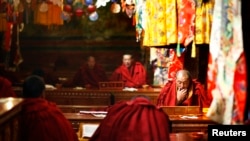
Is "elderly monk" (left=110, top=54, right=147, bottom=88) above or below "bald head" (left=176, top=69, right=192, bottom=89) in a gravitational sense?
below

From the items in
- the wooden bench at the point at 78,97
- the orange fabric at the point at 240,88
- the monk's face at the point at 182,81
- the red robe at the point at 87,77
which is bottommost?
the wooden bench at the point at 78,97

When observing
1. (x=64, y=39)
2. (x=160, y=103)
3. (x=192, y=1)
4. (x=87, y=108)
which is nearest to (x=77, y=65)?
(x=64, y=39)

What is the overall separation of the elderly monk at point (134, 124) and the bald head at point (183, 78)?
2.21 metres

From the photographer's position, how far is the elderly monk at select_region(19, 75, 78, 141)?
14.8 feet

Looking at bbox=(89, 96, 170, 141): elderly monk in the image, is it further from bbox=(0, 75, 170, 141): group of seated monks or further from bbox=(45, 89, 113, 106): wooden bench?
bbox=(45, 89, 113, 106): wooden bench

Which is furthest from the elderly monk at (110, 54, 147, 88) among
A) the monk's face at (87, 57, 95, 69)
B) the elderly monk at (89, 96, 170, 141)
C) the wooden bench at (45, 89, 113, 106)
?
the elderly monk at (89, 96, 170, 141)

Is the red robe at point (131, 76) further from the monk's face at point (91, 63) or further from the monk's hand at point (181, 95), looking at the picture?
the monk's hand at point (181, 95)

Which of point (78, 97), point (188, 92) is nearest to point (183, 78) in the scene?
point (188, 92)

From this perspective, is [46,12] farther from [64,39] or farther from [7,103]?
[7,103]

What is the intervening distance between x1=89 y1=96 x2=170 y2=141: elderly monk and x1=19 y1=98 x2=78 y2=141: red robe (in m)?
A: 0.51

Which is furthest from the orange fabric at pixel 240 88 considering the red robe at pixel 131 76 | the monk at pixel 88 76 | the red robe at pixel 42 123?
the monk at pixel 88 76

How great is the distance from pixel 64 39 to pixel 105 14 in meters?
1.40

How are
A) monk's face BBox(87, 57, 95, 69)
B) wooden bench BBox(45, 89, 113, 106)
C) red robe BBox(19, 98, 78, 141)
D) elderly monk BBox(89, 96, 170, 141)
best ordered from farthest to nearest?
monk's face BBox(87, 57, 95, 69)
wooden bench BBox(45, 89, 113, 106)
red robe BBox(19, 98, 78, 141)
elderly monk BBox(89, 96, 170, 141)

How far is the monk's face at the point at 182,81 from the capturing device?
6527 millimetres
